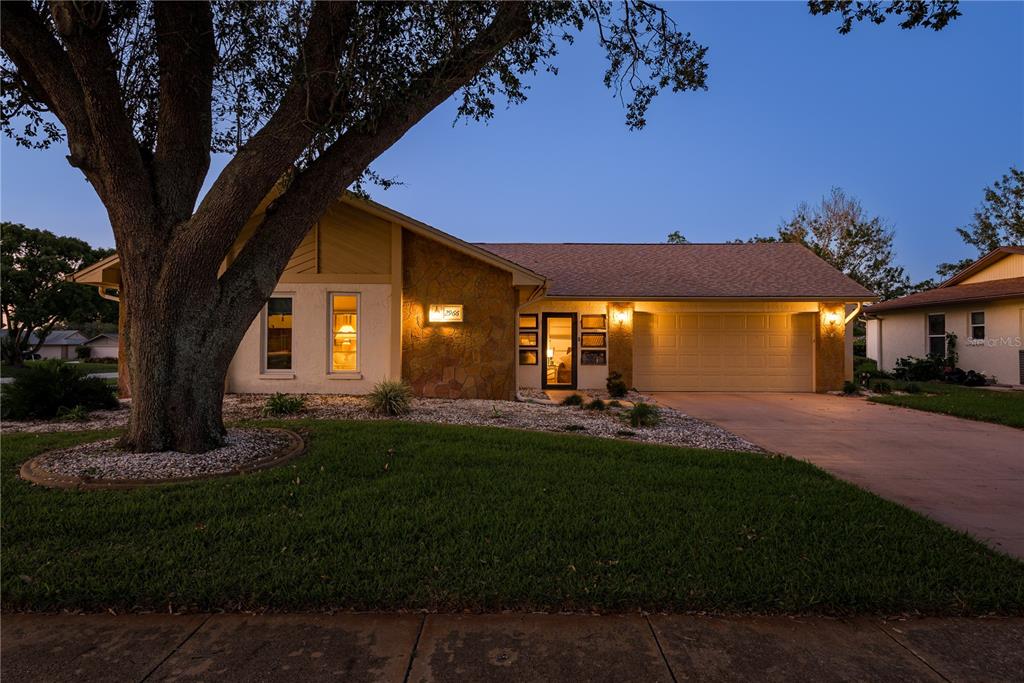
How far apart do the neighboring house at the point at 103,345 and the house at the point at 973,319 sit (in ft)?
189

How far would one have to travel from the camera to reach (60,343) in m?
50.5

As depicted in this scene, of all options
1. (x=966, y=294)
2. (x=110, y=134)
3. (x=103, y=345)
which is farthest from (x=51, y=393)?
(x=103, y=345)

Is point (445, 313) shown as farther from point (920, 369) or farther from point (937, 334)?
point (937, 334)

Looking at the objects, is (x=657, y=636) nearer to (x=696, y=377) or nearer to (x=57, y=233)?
(x=696, y=377)

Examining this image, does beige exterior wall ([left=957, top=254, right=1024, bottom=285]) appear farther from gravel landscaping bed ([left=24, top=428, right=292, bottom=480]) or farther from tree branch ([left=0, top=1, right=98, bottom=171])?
tree branch ([left=0, top=1, right=98, bottom=171])

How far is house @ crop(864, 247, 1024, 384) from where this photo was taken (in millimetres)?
14477

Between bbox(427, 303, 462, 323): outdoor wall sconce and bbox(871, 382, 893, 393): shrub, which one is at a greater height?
bbox(427, 303, 462, 323): outdoor wall sconce

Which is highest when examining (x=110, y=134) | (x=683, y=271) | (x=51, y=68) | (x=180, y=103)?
(x=51, y=68)

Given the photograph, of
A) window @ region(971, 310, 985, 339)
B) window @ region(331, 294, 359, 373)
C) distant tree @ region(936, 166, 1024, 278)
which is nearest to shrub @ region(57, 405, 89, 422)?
window @ region(331, 294, 359, 373)

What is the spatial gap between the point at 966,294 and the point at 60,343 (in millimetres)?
69326

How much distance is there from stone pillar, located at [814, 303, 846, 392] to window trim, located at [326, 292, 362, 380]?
11.4 metres

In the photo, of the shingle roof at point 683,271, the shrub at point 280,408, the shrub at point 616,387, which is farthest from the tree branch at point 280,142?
the shrub at point 616,387

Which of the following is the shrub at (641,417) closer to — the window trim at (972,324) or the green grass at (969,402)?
the green grass at (969,402)

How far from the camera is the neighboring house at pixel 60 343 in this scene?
49.1 metres
